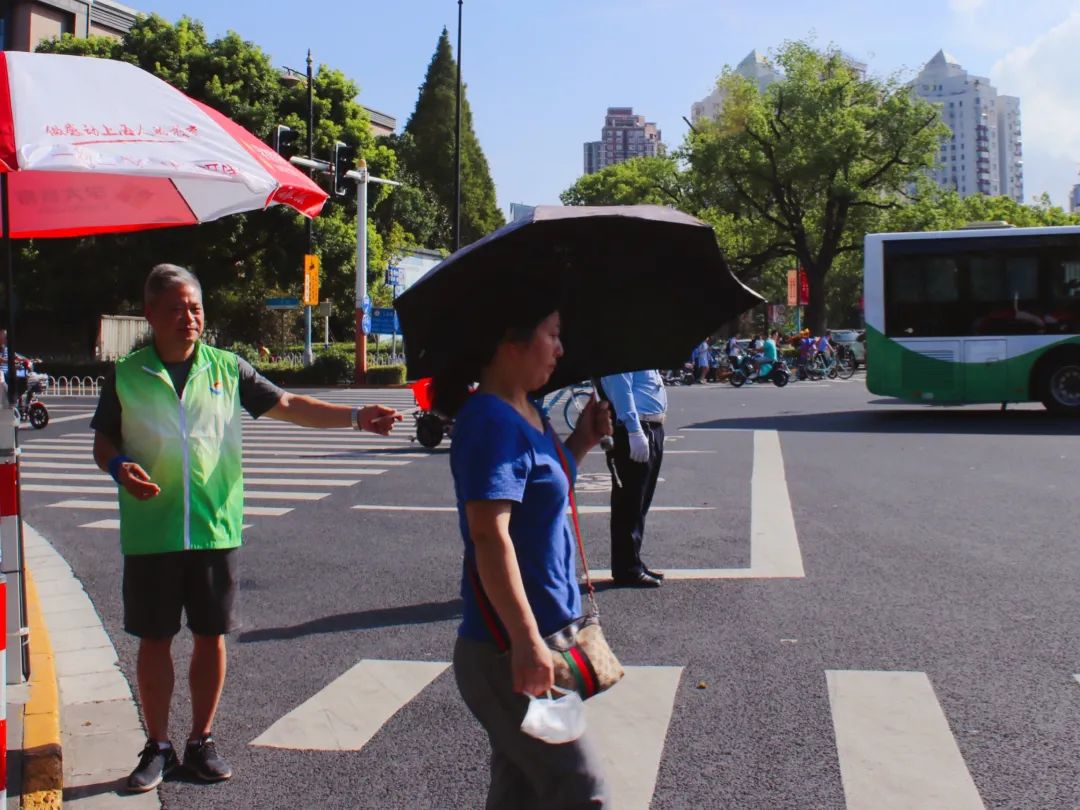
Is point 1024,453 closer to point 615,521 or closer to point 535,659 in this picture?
point 615,521

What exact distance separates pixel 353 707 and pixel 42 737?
3.94 ft

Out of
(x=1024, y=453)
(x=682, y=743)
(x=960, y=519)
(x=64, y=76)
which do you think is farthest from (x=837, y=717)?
(x=1024, y=453)

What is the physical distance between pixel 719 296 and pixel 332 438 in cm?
1525

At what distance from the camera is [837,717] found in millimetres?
4641

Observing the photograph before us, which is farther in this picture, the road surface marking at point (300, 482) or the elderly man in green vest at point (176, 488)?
the road surface marking at point (300, 482)

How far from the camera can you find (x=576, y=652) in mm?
2619

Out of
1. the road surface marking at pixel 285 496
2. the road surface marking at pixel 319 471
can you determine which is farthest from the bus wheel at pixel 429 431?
the road surface marking at pixel 285 496

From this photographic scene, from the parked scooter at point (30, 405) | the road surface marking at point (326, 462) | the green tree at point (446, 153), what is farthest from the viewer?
the green tree at point (446, 153)

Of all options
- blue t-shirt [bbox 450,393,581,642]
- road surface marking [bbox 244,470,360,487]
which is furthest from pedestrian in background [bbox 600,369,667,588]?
road surface marking [bbox 244,470,360,487]

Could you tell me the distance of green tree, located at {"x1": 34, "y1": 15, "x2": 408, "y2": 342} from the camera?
34.7 meters

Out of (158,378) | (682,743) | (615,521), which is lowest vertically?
(682,743)

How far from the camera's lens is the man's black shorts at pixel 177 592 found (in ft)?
12.9

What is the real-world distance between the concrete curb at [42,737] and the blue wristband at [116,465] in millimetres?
1063

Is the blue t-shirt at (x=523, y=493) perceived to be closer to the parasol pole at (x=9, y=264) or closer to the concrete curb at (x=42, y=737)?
the concrete curb at (x=42, y=737)
